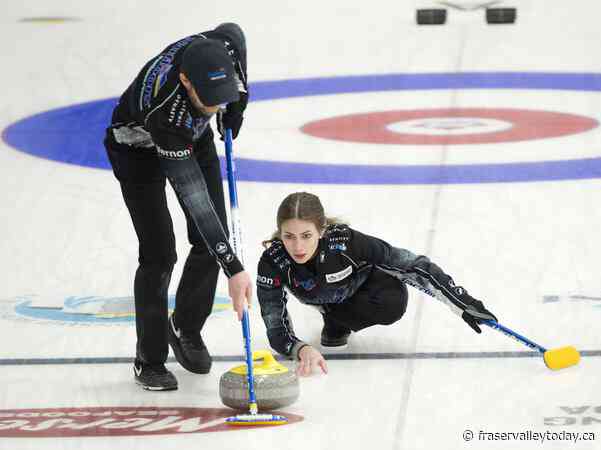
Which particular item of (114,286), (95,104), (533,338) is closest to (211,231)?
(533,338)

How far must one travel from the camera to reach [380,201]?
23.8 ft

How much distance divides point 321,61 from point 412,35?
4.08ft

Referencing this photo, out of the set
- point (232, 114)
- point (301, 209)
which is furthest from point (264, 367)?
point (232, 114)

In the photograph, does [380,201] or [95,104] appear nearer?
[380,201]

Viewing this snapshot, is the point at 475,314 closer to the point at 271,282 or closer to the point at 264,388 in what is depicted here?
the point at 271,282

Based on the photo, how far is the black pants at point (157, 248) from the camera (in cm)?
446

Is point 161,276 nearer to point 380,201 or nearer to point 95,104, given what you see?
point 380,201

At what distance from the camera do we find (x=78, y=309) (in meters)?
5.54

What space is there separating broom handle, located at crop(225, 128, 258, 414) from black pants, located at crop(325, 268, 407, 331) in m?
0.63

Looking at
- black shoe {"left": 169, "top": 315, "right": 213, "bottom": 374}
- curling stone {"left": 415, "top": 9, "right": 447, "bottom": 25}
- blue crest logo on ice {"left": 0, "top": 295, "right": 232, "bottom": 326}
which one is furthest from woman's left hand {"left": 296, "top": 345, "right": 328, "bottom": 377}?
curling stone {"left": 415, "top": 9, "right": 447, "bottom": 25}

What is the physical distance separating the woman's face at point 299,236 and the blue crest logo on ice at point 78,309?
3.39 ft

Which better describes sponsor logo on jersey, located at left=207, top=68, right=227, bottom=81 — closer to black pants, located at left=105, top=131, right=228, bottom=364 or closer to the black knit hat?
the black knit hat

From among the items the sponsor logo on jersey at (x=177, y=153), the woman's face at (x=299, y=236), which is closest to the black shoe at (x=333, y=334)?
the woman's face at (x=299, y=236)

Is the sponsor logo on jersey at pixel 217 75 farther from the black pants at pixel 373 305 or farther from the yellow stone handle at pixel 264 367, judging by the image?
the black pants at pixel 373 305
